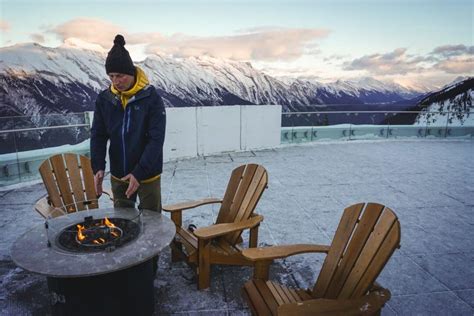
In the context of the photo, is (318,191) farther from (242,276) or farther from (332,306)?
(332,306)

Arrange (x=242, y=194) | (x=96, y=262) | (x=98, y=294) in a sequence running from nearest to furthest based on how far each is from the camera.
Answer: (x=96, y=262) < (x=98, y=294) < (x=242, y=194)

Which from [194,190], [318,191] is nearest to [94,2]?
[194,190]

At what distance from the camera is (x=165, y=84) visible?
24.0 metres

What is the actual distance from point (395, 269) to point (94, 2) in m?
16.0

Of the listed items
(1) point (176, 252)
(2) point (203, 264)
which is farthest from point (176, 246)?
(2) point (203, 264)

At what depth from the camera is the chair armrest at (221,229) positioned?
2.38 m

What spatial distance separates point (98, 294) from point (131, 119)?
4.35ft

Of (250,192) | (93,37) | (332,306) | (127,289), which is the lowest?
(127,289)

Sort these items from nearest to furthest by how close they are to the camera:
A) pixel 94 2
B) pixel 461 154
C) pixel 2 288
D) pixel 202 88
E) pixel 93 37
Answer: pixel 2 288
pixel 461 154
pixel 94 2
pixel 93 37
pixel 202 88

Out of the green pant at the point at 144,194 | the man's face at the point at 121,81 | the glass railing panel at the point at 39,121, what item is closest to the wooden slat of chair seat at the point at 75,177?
the green pant at the point at 144,194

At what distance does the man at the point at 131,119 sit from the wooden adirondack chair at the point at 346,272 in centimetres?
113

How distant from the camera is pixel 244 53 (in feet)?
74.6

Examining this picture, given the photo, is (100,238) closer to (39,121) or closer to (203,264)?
(203,264)

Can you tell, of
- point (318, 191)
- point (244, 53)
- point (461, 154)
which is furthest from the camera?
point (244, 53)
